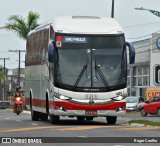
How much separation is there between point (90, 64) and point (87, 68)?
0.19 m

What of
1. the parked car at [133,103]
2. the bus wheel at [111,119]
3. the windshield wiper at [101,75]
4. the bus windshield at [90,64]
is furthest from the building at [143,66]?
the windshield wiper at [101,75]

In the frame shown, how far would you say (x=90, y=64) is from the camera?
27.9 meters

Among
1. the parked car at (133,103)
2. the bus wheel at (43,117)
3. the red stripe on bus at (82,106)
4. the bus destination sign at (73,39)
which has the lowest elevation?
the parked car at (133,103)

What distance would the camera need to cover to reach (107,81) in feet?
91.8

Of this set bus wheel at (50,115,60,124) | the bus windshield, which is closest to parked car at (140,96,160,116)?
bus wheel at (50,115,60,124)

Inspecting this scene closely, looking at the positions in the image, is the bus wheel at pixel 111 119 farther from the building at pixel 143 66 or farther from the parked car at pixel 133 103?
the building at pixel 143 66

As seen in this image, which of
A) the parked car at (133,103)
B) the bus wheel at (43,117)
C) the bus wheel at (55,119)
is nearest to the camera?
the bus wheel at (55,119)

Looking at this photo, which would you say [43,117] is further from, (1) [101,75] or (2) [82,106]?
(1) [101,75]

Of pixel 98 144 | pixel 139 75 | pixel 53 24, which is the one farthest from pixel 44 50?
pixel 139 75

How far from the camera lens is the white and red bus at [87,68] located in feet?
91.1

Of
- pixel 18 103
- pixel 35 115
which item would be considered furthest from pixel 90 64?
pixel 18 103

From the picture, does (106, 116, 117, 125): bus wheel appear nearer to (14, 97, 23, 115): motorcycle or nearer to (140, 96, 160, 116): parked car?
(14, 97, 23, 115): motorcycle

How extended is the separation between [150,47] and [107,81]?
1787 inches

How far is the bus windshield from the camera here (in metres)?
27.8
